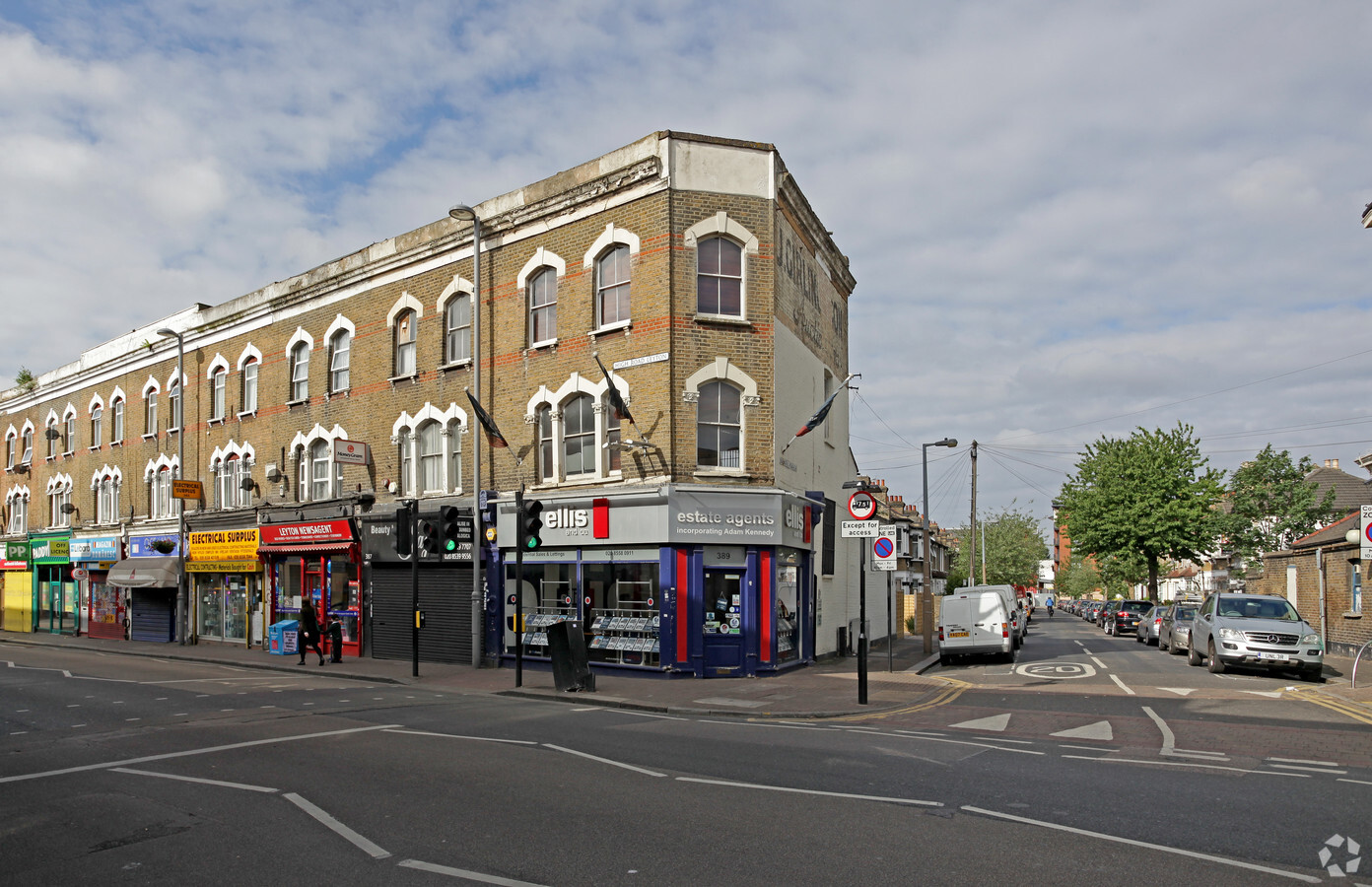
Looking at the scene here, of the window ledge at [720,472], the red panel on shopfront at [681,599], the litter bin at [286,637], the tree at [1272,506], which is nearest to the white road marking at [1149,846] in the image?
the red panel on shopfront at [681,599]

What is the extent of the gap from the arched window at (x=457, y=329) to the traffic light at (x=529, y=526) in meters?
7.35

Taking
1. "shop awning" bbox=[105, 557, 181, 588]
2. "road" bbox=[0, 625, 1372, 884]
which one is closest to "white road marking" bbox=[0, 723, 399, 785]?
"road" bbox=[0, 625, 1372, 884]

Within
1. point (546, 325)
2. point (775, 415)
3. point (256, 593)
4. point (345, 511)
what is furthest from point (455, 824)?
point (256, 593)

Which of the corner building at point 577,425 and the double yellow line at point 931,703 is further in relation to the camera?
the corner building at point 577,425

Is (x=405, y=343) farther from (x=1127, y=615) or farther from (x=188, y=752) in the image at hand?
(x=1127, y=615)

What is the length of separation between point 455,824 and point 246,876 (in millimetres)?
1599

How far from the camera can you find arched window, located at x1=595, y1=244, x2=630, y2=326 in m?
21.2

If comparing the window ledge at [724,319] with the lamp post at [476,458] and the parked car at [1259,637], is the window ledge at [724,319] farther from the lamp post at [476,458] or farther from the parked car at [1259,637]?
the parked car at [1259,637]

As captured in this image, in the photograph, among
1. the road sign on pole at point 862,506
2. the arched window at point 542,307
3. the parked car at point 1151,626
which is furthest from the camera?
the parked car at point 1151,626

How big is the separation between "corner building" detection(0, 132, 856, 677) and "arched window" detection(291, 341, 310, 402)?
0.07m

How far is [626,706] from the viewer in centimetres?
1589

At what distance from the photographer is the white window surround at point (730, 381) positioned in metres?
20.1

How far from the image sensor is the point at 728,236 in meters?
20.7

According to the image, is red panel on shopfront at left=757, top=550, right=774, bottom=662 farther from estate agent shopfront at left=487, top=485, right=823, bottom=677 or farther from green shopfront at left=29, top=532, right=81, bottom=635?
green shopfront at left=29, top=532, right=81, bottom=635
